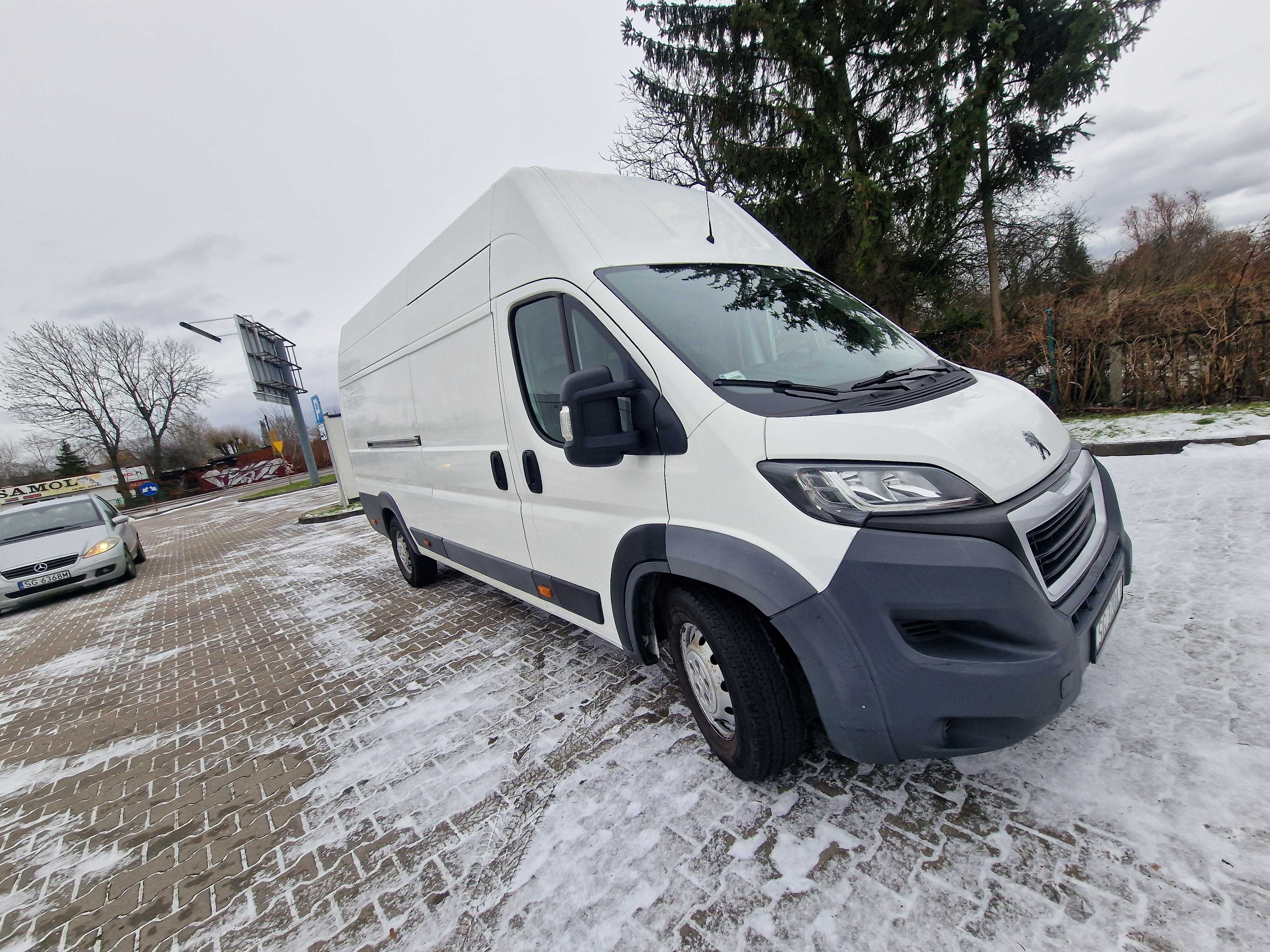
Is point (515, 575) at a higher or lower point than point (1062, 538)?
lower

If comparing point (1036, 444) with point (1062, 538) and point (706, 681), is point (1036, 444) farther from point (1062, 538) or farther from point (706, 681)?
point (706, 681)

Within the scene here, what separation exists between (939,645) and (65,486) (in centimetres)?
5198

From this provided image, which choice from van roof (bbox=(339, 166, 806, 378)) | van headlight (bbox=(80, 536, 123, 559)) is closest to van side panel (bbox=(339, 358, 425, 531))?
van roof (bbox=(339, 166, 806, 378))

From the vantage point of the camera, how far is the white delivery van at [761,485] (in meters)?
1.61

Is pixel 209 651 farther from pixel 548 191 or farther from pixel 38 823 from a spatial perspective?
pixel 548 191

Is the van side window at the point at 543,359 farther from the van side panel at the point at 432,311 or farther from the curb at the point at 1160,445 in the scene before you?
the curb at the point at 1160,445

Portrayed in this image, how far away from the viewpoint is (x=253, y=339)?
54.4 ft

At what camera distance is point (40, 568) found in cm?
751

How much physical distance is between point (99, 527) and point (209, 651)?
5.83 m

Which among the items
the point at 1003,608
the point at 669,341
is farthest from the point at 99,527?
the point at 1003,608

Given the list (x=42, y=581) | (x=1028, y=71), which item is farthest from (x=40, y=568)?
(x=1028, y=71)

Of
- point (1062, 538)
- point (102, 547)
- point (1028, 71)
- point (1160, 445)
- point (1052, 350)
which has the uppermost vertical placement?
point (1028, 71)

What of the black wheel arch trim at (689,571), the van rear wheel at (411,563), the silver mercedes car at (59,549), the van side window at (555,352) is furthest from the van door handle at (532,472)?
the silver mercedes car at (59,549)

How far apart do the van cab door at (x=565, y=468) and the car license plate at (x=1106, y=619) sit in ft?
4.93
